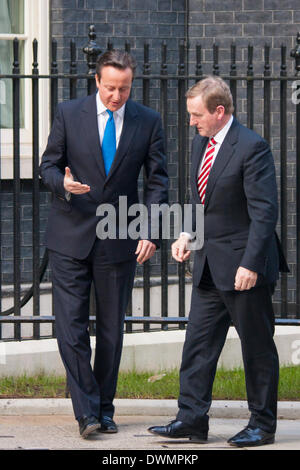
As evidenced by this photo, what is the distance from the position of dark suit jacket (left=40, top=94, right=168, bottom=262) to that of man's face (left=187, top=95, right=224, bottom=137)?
46 cm

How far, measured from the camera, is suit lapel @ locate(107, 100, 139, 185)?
5902mm

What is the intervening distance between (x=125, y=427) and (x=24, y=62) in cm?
400

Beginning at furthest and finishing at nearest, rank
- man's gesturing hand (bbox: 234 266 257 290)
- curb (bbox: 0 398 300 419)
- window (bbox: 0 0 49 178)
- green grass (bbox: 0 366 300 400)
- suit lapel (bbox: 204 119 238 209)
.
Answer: window (bbox: 0 0 49 178)
green grass (bbox: 0 366 300 400)
curb (bbox: 0 398 300 419)
suit lapel (bbox: 204 119 238 209)
man's gesturing hand (bbox: 234 266 257 290)

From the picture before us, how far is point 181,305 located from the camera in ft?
23.9

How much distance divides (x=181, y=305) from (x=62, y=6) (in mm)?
3084

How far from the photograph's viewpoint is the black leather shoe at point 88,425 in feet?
18.9

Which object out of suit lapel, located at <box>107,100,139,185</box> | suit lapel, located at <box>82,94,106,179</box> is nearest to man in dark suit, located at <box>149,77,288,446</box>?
suit lapel, located at <box>107,100,139,185</box>

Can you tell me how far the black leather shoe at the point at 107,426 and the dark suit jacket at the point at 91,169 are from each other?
2.90ft

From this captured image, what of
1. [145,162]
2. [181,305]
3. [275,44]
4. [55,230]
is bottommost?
[181,305]

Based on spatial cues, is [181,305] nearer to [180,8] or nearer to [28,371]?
[28,371]

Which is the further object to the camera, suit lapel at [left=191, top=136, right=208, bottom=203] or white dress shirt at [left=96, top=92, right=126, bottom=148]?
white dress shirt at [left=96, top=92, right=126, bottom=148]

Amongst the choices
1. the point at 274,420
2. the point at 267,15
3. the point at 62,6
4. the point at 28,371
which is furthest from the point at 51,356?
the point at 267,15

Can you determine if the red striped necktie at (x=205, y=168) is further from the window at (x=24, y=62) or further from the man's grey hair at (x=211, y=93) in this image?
the window at (x=24, y=62)

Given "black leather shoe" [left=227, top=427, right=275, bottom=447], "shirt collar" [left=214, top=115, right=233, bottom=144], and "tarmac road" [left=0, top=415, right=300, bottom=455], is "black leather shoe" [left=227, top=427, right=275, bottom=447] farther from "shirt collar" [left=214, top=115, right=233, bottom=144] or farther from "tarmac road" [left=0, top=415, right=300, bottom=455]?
"shirt collar" [left=214, top=115, right=233, bottom=144]
